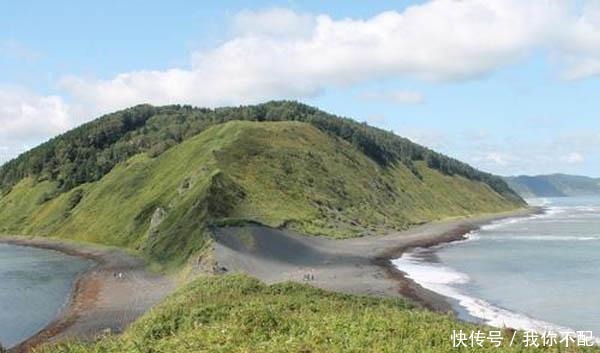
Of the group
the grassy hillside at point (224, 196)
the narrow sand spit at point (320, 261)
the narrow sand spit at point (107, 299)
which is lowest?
the narrow sand spit at point (107, 299)

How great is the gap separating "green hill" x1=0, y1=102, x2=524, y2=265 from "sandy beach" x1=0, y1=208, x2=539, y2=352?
4.50 metres

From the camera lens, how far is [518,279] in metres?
69.2

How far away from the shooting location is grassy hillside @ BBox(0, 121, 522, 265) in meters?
103

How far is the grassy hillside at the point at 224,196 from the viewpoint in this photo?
103 metres

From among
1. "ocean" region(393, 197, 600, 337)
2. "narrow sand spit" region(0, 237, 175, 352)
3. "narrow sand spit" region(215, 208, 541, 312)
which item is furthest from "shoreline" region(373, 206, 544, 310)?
"narrow sand spit" region(0, 237, 175, 352)

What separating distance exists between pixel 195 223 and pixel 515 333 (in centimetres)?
7097

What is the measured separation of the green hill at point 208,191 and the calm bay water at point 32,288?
1149cm

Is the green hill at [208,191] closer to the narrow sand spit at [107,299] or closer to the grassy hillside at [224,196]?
the grassy hillside at [224,196]

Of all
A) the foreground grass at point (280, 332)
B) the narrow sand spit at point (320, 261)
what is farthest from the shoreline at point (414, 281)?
the foreground grass at point (280, 332)

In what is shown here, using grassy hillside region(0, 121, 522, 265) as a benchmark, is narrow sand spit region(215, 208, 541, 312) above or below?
below

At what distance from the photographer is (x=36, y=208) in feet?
591

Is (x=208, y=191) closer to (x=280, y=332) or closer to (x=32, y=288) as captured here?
(x=32, y=288)

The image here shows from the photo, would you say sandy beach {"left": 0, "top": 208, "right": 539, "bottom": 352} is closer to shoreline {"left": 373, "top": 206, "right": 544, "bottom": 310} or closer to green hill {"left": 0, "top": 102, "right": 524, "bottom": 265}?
shoreline {"left": 373, "top": 206, "right": 544, "bottom": 310}

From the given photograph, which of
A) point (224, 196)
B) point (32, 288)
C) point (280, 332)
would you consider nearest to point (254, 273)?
point (32, 288)
